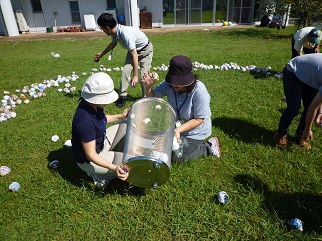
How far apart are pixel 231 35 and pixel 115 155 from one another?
13632mm

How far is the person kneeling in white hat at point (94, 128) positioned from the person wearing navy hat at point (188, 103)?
644 millimetres

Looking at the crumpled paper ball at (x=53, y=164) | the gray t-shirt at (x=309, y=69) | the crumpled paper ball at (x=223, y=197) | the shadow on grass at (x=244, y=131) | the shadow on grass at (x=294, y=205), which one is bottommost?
the shadow on grass at (x=294, y=205)

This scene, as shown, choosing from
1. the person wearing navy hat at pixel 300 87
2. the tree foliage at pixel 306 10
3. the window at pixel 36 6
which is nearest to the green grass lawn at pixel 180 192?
the person wearing navy hat at pixel 300 87

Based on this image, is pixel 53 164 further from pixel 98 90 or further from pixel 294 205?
pixel 294 205

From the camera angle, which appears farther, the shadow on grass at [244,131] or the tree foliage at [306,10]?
the tree foliage at [306,10]

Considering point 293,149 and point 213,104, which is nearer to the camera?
point 293,149

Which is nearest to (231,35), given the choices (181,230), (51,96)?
(51,96)

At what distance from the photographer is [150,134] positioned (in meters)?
2.86

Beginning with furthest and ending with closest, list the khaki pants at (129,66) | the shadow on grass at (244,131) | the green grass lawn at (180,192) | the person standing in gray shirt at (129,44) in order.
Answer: the khaki pants at (129,66), the person standing in gray shirt at (129,44), the shadow on grass at (244,131), the green grass lawn at (180,192)

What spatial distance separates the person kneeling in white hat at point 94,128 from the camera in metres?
2.29

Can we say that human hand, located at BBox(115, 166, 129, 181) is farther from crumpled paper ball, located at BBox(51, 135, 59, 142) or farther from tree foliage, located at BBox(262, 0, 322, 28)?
tree foliage, located at BBox(262, 0, 322, 28)

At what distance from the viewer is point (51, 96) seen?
219 inches

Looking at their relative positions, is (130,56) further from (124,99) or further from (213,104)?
(213,104)

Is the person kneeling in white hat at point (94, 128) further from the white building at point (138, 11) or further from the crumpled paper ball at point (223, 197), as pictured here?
the white building at point (138, 11)
